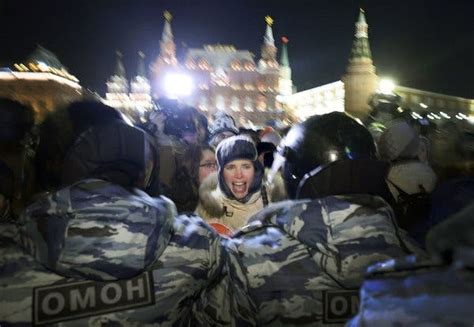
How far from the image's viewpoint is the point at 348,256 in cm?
175

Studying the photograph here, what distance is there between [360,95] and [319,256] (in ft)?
154

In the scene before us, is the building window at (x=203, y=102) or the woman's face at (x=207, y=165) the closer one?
the woman's face at (x=207, y=165)

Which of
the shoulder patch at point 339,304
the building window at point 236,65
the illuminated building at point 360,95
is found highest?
the building window at point 236,65

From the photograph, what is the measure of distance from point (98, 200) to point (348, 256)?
3.55 feet

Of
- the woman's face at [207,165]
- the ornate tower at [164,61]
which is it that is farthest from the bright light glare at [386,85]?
the woman's face at [207,165]

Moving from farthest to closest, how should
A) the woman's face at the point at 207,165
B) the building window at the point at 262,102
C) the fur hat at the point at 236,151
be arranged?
1. the building window at the point at 262,102
2. the woman's face at the point at 207,165
3. the fur hat at the point at 236,151

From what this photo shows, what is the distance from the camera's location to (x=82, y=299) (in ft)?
5.55

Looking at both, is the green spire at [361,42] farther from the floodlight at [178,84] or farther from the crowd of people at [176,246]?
the crowd of people at [176,246]

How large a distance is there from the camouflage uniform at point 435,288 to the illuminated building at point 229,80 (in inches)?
2463

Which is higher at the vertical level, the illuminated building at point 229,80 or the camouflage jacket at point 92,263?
the illuminated building at point 229,80

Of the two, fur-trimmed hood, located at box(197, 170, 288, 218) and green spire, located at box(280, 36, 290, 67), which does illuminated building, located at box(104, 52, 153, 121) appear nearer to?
green spire, located at box(280, 36, 290, 67)

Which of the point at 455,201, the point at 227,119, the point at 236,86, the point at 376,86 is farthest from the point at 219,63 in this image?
the point at 455,201

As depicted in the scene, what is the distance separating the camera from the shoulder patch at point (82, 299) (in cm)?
167

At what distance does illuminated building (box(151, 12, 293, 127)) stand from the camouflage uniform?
205 feet
